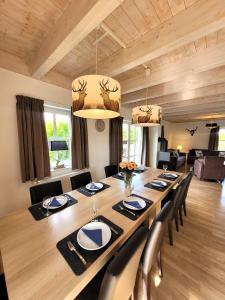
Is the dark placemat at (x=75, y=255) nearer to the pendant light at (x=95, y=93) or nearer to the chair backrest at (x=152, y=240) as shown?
the chair backrest at (x=152, y=240)

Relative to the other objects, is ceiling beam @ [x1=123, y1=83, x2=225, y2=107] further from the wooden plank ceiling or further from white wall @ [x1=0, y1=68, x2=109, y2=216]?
white wall @ [x1=0, y1=68, x2=109, y2=216]

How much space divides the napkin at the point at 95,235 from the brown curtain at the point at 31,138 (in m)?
1.57

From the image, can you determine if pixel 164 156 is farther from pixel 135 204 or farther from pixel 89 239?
pixel 89 239

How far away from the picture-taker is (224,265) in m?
1.64

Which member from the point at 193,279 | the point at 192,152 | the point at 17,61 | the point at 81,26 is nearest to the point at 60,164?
the point at 17,61

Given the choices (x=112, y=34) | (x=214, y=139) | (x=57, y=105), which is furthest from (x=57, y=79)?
(x=214, y=139)

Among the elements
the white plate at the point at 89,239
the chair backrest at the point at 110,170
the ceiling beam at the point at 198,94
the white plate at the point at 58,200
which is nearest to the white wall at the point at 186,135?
the ceiling beam at the point at 198,94

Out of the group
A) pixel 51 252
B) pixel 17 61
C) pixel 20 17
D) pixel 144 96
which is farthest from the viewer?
pixel 144 96

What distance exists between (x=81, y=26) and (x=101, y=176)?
3.01 m

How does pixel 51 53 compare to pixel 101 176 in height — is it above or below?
above

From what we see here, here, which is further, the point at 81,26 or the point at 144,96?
the point at 144,96

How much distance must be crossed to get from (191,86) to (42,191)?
314 centimetres

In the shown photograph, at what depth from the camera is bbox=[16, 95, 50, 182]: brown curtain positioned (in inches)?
81.2

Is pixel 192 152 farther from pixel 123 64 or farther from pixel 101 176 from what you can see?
pixel 123 64
